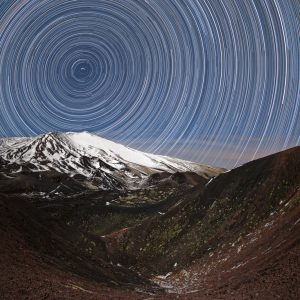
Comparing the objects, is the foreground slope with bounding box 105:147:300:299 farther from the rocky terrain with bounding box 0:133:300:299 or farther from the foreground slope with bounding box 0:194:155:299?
the foreground slope with bounding box 0:194:155:299

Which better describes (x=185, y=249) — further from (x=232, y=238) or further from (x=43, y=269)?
(x=43, y=269)

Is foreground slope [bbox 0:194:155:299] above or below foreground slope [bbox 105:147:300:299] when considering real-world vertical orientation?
below

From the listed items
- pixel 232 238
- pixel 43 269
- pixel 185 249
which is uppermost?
pixel 232 238

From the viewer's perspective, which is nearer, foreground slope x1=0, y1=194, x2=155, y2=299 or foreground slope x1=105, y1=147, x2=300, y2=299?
foreground slope x1=0, y1=194, x2=155, y2=299

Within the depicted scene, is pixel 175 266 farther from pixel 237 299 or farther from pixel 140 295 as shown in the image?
pixel 237 299

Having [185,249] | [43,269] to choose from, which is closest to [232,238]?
[185,249]

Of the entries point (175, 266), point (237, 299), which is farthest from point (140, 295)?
point (175, 266)

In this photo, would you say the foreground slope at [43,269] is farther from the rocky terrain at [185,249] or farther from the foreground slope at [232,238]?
the foreground slope at [232,238]

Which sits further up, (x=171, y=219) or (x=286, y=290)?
(x=286, y=290)

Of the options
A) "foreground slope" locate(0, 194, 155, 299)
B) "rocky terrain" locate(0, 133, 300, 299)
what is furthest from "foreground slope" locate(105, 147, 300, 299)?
"foreground slope" locate(0, 194, 155, 299)
